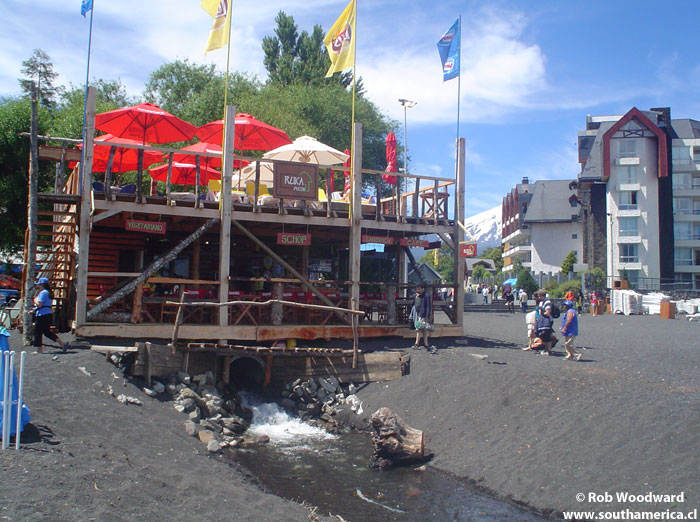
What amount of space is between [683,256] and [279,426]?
51.5 meters

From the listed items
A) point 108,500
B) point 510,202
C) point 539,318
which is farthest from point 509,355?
point 510,202

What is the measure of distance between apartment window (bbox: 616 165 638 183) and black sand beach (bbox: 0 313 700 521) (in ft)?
136

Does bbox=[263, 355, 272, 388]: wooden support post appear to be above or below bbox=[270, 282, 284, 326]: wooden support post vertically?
below

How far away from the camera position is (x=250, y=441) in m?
11.4

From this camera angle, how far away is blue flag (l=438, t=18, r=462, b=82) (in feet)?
58.4

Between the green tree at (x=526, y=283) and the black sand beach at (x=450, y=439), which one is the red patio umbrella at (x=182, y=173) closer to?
the black sand beach at (x=450, y=439)

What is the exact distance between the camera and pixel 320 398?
542 inches

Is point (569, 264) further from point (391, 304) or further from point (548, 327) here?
point (391, 304)

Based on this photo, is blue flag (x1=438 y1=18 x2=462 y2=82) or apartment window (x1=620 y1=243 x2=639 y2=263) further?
apartment window (x1=620 y1=243 x2=639 y2=263)

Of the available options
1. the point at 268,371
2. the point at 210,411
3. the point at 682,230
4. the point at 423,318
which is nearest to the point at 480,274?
the point at 682,230

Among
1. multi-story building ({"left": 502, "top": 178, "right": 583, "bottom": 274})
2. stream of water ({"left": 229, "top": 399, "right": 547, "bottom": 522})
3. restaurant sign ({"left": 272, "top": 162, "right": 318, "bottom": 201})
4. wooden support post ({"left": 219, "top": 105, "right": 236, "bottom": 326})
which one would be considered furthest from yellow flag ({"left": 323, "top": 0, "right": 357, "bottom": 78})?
multi-story building ({"left": 502, "top": 178, "right": 583, "bottom": 274})

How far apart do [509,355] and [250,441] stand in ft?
21.7

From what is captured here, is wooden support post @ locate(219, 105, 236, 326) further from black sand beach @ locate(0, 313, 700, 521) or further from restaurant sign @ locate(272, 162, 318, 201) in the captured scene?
black sand beach @ locate(0, 313, 700, 521)

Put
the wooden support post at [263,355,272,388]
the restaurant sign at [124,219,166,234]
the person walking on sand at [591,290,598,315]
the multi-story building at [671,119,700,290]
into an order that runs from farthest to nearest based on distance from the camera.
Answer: the multi-story building at [671,119,700,290] → the person walking on sand at [591,290,598,315] → the wooden support post at [263,355,272,388] → the restaurant sign at [124,219,166,234]
